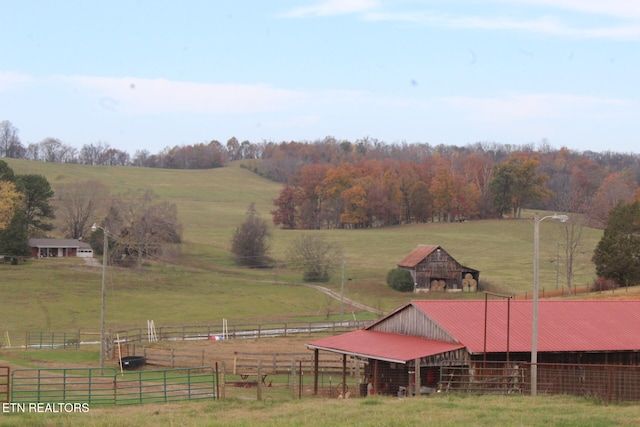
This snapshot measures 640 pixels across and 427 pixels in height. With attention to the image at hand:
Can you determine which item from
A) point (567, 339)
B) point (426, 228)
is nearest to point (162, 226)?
point (426, 228)

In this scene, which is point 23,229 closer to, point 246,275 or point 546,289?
point 246,275

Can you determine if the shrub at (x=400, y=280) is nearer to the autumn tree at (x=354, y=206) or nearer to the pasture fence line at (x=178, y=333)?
the pasture fence line at (x=178, y=333)

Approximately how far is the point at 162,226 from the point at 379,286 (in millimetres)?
28503

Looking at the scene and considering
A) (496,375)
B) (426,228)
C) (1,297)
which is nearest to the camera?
(496,375)

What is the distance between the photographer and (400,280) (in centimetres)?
8925

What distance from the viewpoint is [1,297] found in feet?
247

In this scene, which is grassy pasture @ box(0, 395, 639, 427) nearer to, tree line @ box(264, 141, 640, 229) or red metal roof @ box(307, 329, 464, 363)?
red metal roof @ box(307, 329, 464, 363)

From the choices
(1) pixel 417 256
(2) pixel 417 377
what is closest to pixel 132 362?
(2) pixel 417 377

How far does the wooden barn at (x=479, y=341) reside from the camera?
34750mm

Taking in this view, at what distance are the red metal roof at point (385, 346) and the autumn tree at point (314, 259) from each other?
5590 cm

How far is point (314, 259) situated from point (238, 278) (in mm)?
9054

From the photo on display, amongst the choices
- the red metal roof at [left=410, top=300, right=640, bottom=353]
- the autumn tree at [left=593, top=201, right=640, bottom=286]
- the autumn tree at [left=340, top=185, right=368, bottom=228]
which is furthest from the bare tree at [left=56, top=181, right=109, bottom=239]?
the red metal roof at [left=410, top=300, right=640, bottom=353]

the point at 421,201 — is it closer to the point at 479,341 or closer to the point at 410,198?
the point at 410,198

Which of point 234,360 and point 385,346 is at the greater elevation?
point 385,346
